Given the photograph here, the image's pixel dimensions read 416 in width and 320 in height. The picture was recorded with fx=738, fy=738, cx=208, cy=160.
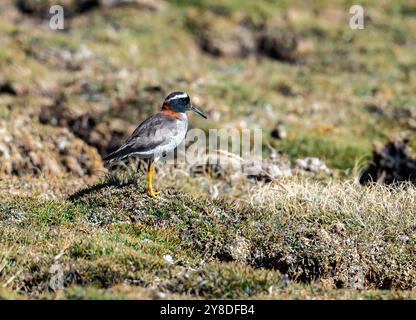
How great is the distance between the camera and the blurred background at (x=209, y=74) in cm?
2030

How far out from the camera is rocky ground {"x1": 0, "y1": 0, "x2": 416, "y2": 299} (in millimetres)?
10883

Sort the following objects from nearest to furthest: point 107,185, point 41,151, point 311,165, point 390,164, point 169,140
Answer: point 169,140 < point 107,185 < point 390,164 < point 41,151 < point 311,165

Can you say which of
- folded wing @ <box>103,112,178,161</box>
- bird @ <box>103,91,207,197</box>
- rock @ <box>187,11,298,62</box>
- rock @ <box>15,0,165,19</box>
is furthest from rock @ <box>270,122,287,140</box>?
rock @ <box>15,0,165,19</box>

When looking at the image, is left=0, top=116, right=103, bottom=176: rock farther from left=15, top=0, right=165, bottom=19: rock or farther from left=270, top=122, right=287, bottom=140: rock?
left=15, top=0, right=165, bottom=19: rock

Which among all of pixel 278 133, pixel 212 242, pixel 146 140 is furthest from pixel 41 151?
pixel 212 242

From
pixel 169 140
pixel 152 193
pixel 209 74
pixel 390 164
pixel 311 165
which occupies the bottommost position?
pixel 311 165

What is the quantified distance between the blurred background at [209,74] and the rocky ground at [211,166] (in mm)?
80

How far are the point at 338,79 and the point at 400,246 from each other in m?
15.3

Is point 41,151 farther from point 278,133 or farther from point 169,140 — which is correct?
point 278,133

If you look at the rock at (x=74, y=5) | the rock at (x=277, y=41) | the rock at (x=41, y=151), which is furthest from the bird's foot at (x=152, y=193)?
the rock at (x=74, y=5)

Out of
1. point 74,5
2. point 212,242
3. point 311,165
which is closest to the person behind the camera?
point 212,242

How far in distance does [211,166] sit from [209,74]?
27.2 feet

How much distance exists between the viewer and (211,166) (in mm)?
18109
